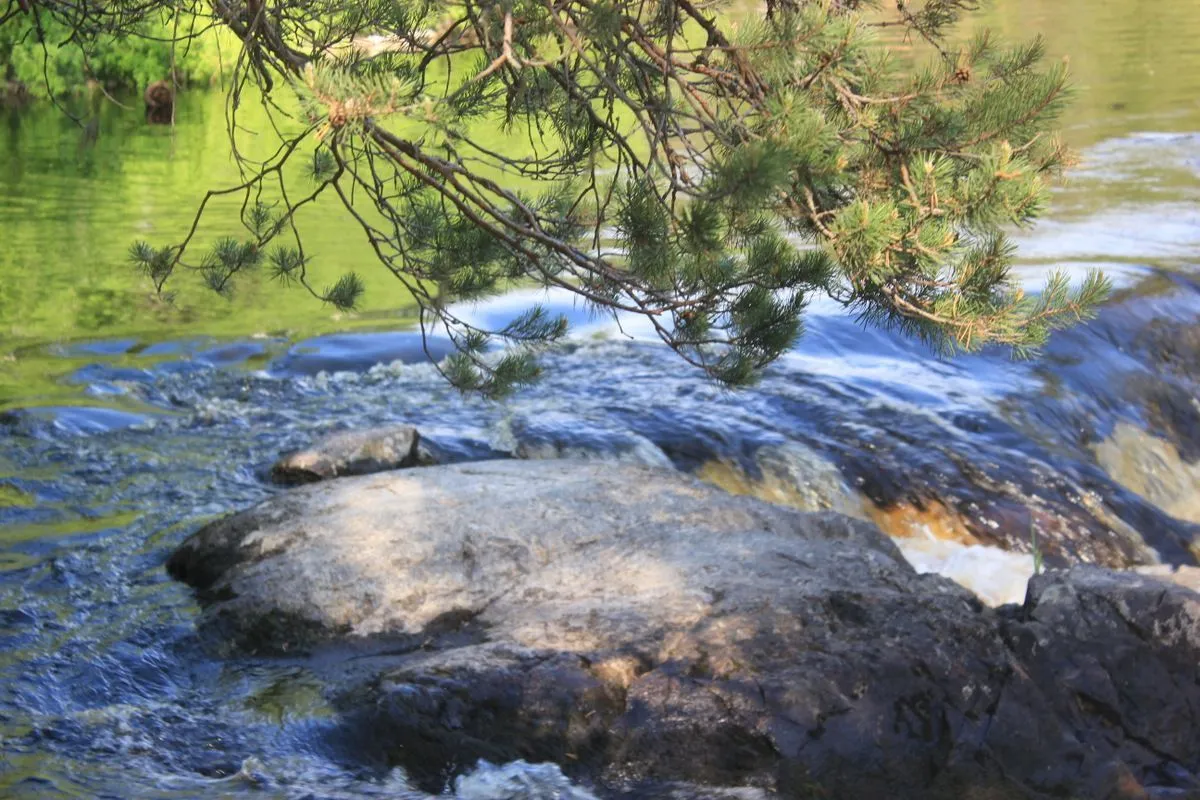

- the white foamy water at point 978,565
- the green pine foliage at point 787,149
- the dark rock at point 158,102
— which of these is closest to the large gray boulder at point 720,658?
the green pine foliage at point 787,149

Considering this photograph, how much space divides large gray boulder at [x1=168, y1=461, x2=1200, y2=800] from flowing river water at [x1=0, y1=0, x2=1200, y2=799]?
19 cm

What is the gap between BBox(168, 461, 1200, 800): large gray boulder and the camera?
4145 mm

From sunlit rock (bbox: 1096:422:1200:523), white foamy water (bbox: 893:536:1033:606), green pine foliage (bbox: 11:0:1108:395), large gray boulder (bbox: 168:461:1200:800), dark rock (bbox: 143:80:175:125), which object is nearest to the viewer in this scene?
green pine foliage (bbox: 11:0:1108:395)

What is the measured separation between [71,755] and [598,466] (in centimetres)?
260

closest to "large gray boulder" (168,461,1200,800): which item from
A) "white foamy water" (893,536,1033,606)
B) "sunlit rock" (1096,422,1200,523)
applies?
"white foamy water" (893,536,1033,606)

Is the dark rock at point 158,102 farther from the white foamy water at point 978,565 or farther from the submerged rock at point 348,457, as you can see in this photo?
the white foamy water at point 978,565

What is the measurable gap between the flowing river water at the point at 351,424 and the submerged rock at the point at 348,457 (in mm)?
224

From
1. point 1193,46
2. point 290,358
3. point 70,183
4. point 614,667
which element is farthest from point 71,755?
point 1193,46

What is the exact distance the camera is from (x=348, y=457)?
686 centimetres

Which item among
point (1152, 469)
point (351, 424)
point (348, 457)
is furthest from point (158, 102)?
point (1152, 469)

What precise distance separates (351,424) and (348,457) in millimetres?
1141

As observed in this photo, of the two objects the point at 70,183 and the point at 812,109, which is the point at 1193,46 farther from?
the point at 812,109

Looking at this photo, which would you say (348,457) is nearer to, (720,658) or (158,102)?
(720,658)

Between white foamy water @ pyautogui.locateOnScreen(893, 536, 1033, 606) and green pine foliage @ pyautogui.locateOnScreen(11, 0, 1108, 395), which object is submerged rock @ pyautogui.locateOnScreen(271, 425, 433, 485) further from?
green pine foliage @ pyautogui.locateOnScreen(11, 0, 1108, 395)
